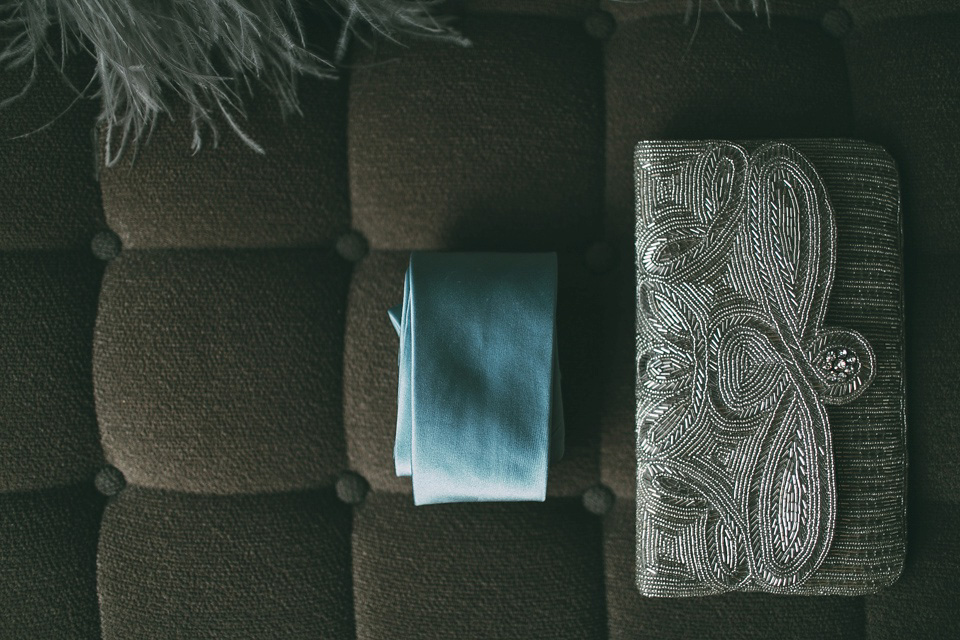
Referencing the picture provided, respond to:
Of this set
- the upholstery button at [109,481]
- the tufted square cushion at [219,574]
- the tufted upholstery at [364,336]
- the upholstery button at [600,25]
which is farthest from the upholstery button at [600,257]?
the upholstery button at [109,481]

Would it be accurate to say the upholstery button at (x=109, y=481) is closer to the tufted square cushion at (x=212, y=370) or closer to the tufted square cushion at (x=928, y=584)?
the tufted square cushion at (x=212, y=370)

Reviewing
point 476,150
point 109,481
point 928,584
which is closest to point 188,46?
point 476,150

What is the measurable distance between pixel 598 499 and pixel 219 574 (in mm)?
273

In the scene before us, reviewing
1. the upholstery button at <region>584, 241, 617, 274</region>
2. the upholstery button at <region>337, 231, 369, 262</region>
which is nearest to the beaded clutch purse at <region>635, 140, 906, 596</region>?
the upholstery button at <region>584, 241, 617, 274</region>

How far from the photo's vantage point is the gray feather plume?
43 cm

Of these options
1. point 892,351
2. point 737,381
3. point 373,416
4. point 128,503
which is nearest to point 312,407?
point 373,416

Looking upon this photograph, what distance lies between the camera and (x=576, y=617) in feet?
1.47

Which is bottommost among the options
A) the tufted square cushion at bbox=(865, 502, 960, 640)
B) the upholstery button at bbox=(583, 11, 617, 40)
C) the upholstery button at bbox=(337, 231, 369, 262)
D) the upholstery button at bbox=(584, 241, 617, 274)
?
the tufted square cushion at bbox=(865, 502, 960, 640)

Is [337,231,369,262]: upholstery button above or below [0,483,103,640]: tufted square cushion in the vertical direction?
above

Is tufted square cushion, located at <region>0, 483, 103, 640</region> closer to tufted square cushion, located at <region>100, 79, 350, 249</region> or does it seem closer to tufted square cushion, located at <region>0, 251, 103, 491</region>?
tufted square cushion, located at <region>0, 251, 103, 491</region>

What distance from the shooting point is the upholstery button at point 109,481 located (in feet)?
1.49

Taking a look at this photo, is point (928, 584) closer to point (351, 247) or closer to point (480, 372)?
point (480, 372)

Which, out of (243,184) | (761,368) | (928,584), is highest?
(243,184)

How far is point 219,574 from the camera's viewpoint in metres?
0.45
